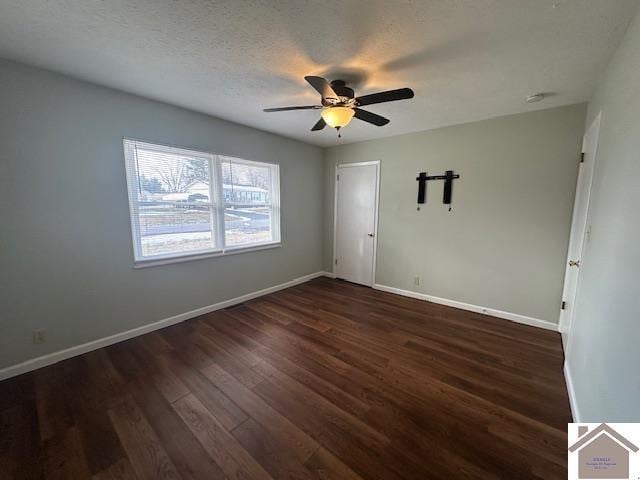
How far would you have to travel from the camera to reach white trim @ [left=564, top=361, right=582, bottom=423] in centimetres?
160

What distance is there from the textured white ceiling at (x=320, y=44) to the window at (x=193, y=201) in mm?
693

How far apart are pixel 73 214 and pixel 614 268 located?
3888 mm

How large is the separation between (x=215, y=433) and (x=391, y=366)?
145 centimetres

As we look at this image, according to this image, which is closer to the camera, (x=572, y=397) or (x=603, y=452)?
(x=603, y=452)

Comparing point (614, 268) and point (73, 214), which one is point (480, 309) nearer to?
point (614, 268)

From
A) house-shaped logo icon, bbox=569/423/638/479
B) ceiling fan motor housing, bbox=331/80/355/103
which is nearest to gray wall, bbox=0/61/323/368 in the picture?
ceiling fan motor housing, bbox=331/80/355/103

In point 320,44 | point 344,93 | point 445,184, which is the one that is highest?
point 320,44

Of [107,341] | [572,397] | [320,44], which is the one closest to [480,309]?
[572,397]

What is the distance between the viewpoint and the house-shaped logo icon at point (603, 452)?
0.98m

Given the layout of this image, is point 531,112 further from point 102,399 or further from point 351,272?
point 102,399

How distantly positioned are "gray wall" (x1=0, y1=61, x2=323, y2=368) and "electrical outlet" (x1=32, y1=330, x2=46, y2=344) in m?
0.03

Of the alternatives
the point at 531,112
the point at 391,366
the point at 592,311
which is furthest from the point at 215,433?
the point at 531,112

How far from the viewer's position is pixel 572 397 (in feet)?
5.76

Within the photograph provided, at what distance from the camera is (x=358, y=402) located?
1.77 metres
